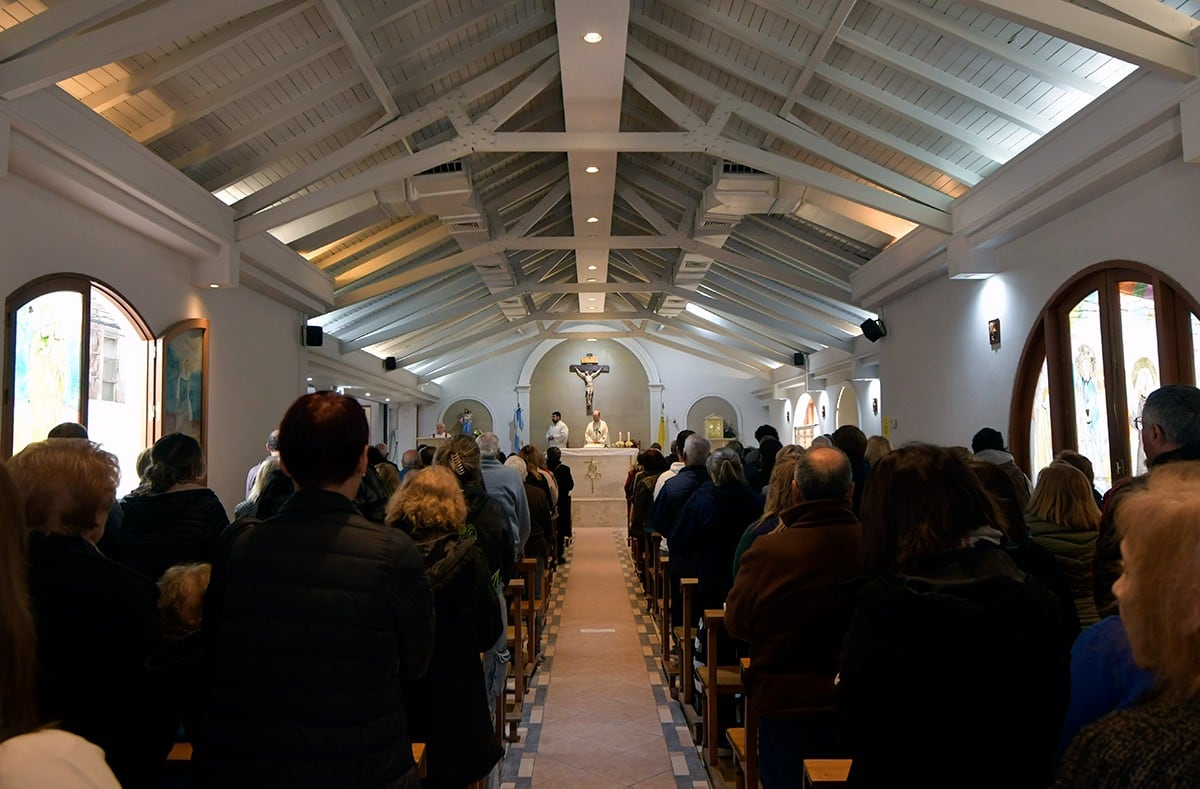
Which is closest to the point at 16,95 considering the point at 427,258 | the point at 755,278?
the point at 427,258

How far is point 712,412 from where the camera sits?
2020 cm

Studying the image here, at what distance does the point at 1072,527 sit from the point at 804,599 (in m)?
1.03

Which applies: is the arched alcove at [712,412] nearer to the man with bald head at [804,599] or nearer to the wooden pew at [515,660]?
the wooden pew at [515,660]

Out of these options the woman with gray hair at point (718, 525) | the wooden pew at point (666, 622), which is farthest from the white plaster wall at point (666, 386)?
the woman with gray hair at point (718, 525)

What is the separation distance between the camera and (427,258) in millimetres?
10797

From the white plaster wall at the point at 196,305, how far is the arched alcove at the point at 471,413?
11.0 metres

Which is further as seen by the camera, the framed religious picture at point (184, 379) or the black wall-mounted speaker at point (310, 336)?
the black wall-mounted speaker at point (310, 336)

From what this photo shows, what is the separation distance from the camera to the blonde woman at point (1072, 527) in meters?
2.72

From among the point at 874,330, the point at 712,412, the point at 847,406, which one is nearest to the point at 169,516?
the point at 874,330

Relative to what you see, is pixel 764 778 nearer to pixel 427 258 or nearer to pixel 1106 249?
pixel 1106 249

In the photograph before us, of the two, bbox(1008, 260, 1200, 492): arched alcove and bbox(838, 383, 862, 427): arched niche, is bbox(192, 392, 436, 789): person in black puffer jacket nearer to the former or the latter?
bbox(1008, 260, 1200, 492): arched alcove

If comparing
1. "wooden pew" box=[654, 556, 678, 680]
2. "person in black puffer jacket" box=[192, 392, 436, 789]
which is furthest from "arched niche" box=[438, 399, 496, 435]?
"person in black puffer jacket" box=[192, 392, 436, 789]

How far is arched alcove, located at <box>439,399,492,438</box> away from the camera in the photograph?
20156mm

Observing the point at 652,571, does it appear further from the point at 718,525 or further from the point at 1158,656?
the point at 1158,656
